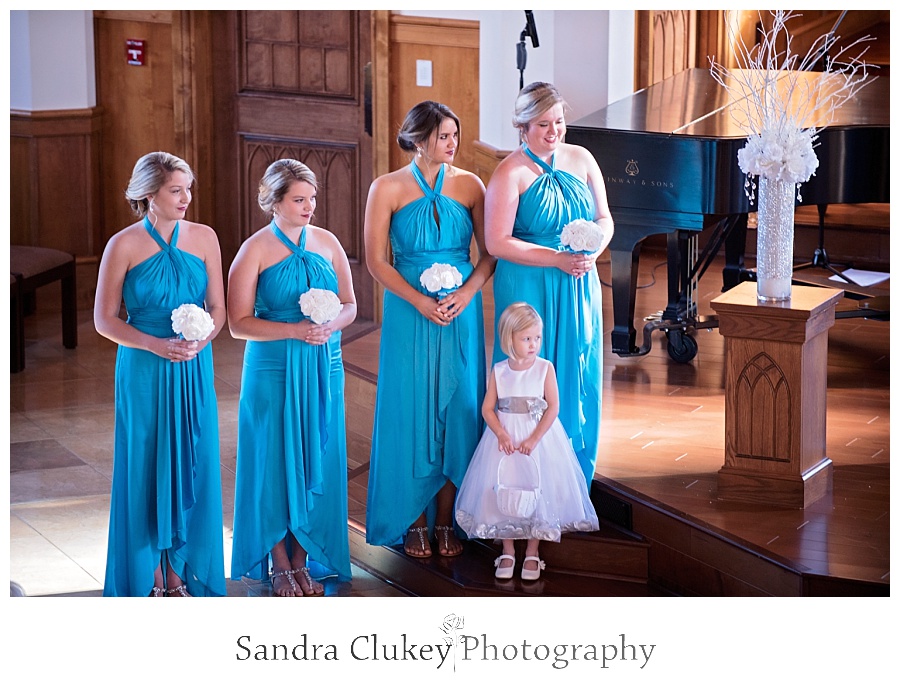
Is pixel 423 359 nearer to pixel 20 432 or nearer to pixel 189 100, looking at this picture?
pixel 20 432

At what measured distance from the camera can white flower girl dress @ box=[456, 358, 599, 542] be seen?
13.8 ft

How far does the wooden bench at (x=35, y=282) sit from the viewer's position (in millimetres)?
7410

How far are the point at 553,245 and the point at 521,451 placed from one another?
70cm

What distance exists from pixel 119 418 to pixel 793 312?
222 cm

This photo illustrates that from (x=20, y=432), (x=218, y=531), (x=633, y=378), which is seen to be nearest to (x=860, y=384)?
(x=633, y=378)

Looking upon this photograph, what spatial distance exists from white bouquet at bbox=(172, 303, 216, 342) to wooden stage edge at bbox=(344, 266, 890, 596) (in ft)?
3.62

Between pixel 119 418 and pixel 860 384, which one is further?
pixel 860 384

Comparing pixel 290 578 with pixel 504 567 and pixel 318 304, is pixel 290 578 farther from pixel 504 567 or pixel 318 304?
pixel 318 304

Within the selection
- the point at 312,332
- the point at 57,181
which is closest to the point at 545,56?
the point at 57,181

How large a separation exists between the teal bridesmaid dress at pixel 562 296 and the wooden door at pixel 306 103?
12.8 ft

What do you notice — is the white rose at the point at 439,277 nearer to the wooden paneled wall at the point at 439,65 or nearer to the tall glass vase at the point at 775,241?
the tall glass vase at the point at 775,241

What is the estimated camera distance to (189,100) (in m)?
8.56

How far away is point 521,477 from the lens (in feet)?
13.8

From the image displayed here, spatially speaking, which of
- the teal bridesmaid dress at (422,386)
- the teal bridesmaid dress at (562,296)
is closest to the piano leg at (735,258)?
the teal bridesmaid dress at (562,296)
